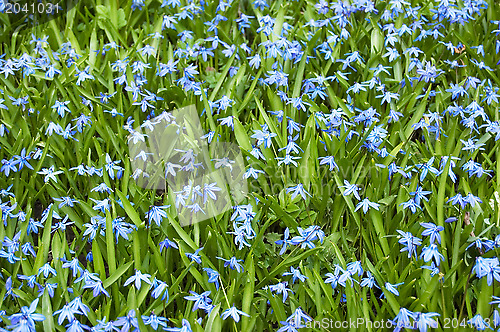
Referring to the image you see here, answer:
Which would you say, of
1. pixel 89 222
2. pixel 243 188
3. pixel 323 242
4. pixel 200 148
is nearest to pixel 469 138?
pixel 323 242

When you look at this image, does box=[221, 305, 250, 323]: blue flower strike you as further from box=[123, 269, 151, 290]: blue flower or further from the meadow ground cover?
box=[123, 269, 151, 290]: blue flower

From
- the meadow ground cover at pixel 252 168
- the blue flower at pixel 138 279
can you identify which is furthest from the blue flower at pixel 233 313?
the blue flower at pixel 138 279

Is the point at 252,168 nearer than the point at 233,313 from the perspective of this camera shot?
No

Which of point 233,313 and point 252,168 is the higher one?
point 252,168

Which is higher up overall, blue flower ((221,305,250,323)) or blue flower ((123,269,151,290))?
blue flower ((123,269,151,290))

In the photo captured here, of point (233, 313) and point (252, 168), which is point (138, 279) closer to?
point (233, 313)

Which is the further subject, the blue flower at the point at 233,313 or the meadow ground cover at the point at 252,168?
the meadow ground cover at the point at 252,168

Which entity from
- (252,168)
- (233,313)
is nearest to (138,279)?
(233,313)

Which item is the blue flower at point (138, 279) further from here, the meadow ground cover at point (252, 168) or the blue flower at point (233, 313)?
the blue flower at point (233, 313)

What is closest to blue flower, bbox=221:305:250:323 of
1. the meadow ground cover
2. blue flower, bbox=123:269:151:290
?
the meadow ground cover
